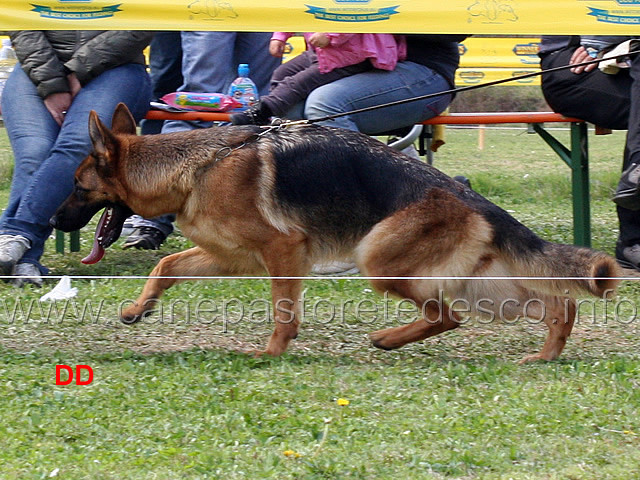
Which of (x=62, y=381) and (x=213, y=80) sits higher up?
(x=213, y=80)

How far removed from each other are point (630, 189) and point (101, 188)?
2722mm

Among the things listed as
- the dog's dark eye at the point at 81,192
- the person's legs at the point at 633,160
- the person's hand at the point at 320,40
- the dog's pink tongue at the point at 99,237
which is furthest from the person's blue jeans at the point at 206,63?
the person's legs at the point at 633,160

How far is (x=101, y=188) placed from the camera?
4441mm

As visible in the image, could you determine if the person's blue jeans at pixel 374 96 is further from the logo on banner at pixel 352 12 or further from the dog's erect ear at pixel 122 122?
the dog's erect ear at pixel 122 122

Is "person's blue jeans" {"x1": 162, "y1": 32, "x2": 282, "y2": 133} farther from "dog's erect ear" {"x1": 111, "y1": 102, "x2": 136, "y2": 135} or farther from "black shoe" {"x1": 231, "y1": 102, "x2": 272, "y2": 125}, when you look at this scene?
"dog's erect ear" {"x1": 111, "y1": 102, "x2": 136, "y2": 135}

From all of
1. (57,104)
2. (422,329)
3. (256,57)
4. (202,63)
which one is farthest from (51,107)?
(422,329)

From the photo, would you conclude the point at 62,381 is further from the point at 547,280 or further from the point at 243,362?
the point at 547,280

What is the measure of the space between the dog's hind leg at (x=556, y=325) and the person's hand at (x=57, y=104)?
3.25 meters

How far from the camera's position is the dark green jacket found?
5633 mm

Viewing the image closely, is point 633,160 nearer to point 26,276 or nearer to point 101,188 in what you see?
point 101,188

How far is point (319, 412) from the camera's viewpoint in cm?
339

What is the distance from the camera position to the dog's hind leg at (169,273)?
14.7ft

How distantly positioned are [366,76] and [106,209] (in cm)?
193

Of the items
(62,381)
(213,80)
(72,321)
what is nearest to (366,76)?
(213,80)
